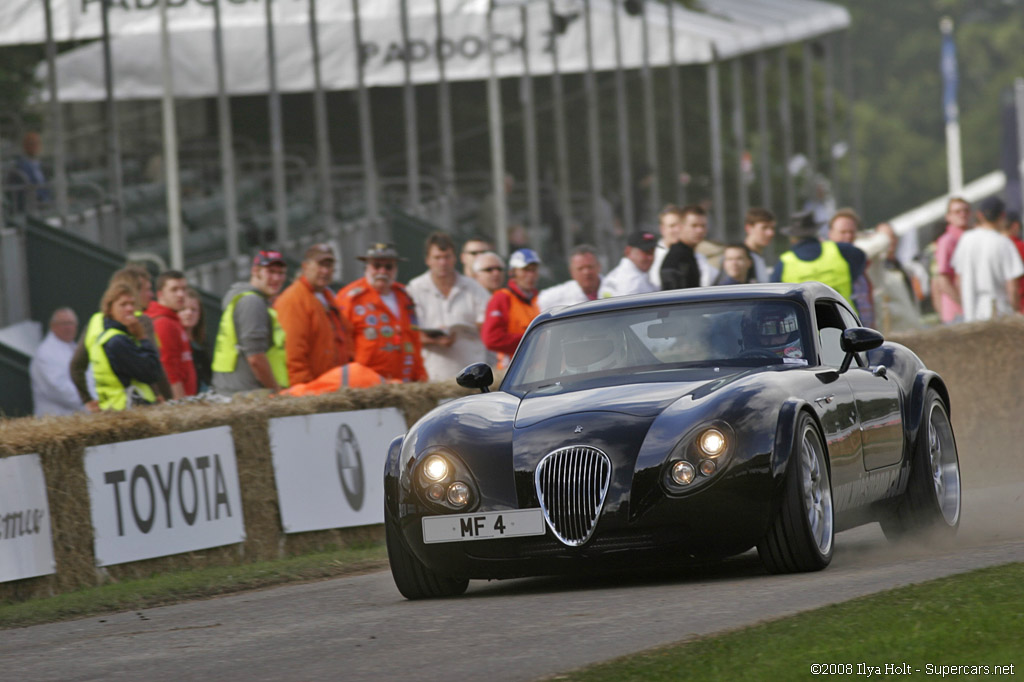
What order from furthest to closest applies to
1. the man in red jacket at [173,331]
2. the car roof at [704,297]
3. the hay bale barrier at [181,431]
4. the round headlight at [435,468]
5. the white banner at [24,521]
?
the man in red jacket at [173,331] → the hay bale barrier at [181,431] → the white banner at [24,521] → the car roof at [704,297] → the round headlight at [435,468]

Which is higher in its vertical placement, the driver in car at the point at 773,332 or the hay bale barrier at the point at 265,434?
the driver in car at the point at 773,332

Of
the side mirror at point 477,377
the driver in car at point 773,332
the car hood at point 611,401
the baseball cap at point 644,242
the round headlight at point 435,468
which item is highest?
the baseball cap at point 644,242

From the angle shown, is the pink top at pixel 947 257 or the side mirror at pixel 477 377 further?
the pink top at pixel 947 257

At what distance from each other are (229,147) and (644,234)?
8747 mm

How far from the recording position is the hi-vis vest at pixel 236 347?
13773 millimetres

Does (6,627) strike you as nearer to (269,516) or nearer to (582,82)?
(269,516)

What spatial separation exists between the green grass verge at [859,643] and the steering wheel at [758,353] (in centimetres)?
219

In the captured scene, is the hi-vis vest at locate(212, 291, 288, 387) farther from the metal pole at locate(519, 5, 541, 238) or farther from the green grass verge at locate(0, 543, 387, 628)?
the metal pole at locate(519, 5, 541, 238)

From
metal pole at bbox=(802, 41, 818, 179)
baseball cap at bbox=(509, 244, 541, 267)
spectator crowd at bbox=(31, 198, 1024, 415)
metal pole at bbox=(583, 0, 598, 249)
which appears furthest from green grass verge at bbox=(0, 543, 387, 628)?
metal pole at bbox=(802, 41, 818, 179)

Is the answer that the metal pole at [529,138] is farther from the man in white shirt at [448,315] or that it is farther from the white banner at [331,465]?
the white banner at [331,465]

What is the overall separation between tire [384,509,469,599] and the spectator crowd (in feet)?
13.3

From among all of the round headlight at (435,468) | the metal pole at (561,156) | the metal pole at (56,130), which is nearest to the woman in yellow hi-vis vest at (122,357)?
the round headlight at (435,468)

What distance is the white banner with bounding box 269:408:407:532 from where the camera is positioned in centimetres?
1273

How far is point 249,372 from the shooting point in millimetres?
13898
